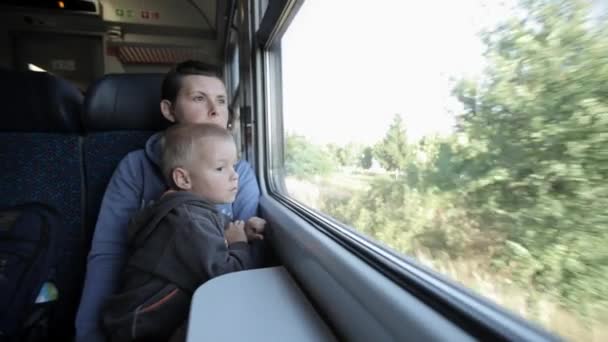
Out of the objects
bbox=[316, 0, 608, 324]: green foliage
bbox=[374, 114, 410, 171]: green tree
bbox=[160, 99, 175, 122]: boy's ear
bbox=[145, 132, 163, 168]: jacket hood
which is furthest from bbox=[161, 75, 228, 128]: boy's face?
bbox=[316, 0, 608, 324]: green foliage

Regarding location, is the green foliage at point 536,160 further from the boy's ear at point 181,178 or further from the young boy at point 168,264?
the boy's ear at point 181,178

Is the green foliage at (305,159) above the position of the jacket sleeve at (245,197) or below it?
above

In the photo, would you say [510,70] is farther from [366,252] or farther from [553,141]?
[366,252]

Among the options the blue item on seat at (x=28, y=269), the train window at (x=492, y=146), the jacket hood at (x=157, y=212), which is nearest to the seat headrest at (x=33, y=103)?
the blue item on seat at (x=28, y=269)

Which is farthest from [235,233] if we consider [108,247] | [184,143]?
[108,247]

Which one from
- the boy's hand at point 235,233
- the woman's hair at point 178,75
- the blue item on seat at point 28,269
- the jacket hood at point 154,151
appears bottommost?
the blue item on seat at point 28,269

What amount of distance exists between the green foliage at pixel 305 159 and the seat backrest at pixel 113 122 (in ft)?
1.71

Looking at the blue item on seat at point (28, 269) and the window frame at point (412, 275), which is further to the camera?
the blue item on seat at point (28, 269)

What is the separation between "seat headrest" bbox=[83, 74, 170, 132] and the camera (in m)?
1.20

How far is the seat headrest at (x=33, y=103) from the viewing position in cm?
110

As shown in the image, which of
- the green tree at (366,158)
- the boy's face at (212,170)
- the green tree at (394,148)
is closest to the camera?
the green tree at (394,148)

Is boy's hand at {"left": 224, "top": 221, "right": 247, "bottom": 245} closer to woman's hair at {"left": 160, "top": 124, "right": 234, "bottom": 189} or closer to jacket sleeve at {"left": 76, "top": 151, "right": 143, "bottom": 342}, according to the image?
woman's hair at {"left": 160, "top": 124, "right": 234, "bottom": 189}

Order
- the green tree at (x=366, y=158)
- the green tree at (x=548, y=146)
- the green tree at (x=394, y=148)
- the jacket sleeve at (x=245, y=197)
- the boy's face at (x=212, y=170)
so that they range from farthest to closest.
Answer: the jacket sleeve at (x=245, y=197) → the boy's face at (x=212, y=170) → the green tree at (x=366, y=158) → the green tree at (x=394, y=148) → the green tree at (x=548, y=146)

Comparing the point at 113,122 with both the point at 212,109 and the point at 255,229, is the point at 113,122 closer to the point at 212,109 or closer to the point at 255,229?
the point at 212,109
